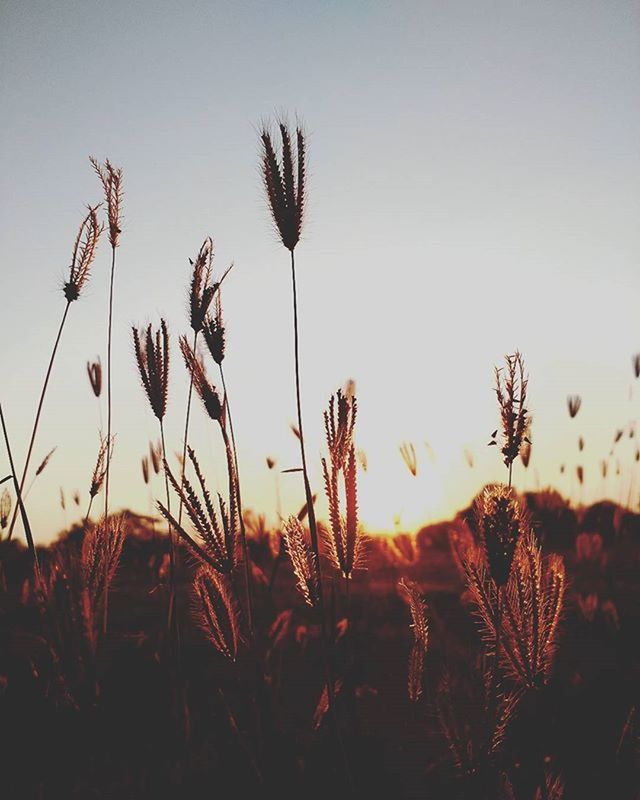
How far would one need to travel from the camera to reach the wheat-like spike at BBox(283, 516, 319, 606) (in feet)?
4.22

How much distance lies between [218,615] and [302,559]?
22cm

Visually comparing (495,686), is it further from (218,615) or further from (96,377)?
(96,377)

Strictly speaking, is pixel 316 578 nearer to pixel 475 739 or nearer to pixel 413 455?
pixel 475 739

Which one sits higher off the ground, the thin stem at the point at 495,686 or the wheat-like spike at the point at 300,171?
the wheat-like spike at the point at 300,171

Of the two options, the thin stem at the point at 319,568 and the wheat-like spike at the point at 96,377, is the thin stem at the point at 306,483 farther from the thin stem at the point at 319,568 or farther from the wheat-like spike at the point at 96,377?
the wheat-like spike at the point at 96,377

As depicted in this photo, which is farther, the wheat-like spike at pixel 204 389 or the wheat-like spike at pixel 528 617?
the wheat-like spike at pixel 204 389

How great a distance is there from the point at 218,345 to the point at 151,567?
3.78m

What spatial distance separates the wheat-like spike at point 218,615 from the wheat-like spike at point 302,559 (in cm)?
17

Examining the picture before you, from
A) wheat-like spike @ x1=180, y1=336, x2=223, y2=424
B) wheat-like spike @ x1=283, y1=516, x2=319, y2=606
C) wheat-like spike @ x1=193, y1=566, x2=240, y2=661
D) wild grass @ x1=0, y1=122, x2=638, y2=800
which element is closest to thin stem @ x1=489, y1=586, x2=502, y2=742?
wild grass @ x1=0, y1=122, x2=638, y2=800

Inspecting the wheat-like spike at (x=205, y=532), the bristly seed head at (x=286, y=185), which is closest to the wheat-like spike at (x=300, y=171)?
the bristly seed head at (x=286, y=185)

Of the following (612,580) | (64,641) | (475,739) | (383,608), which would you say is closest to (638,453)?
(612,580)

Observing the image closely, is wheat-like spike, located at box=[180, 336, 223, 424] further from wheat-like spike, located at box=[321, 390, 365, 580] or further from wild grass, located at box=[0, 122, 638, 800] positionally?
wheat-like spike, located at box=[321, 390, 365, 580]

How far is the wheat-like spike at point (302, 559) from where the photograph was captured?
129 cm

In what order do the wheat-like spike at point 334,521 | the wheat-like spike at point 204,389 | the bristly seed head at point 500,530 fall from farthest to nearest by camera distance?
1. the wheat-like spike at point 204,389
2. the wheat-like spike at point 334,521
3. the bristly seed head at point 500,530
